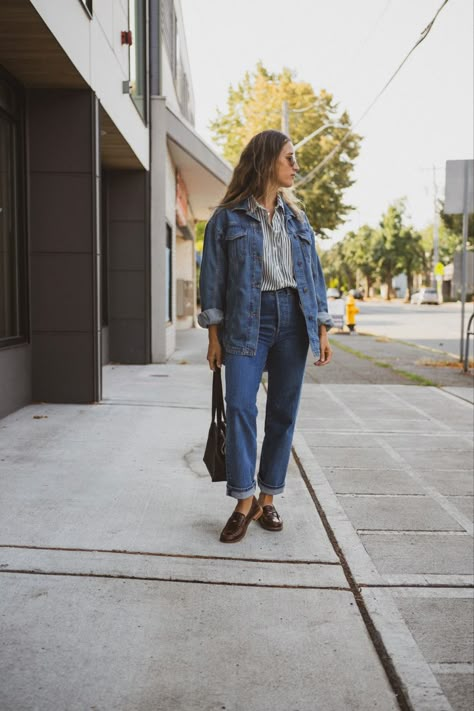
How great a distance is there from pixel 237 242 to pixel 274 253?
190 mm

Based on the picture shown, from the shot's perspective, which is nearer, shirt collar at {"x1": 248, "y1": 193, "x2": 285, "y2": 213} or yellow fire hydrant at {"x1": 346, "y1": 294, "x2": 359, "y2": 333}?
shirt collar at {"x1": 248, "y1": 193, "x2": 285, "y2": 213}

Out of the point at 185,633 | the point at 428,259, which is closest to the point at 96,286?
the point at 185,633

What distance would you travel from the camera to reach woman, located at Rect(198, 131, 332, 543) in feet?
11.6

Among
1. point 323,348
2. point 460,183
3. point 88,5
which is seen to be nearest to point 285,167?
point 323,348

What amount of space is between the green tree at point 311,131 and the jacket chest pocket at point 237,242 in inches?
1188

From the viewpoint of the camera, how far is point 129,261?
1224 centimetres

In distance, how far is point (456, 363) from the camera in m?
12.5

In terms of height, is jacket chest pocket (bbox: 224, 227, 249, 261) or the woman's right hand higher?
jacket chest pocket (bbox: 224, 227, 249, 261)

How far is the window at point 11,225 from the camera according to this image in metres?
6.84

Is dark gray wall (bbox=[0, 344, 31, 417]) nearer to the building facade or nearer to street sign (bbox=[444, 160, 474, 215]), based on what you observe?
the building facade

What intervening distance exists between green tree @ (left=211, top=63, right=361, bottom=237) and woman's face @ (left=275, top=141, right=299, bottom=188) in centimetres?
2996

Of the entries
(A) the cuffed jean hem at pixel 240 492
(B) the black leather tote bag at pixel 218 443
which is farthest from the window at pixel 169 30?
(A) the cuffed jean hem at pixel 240 492

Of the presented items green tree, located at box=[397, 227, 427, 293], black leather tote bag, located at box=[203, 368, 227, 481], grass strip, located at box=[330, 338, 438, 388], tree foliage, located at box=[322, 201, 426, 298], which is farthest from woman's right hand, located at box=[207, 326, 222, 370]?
green tree, located at box=[397, 227, 427, 293]

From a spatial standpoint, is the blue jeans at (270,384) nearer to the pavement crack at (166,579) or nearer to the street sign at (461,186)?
the pavement crack at (166,579)
